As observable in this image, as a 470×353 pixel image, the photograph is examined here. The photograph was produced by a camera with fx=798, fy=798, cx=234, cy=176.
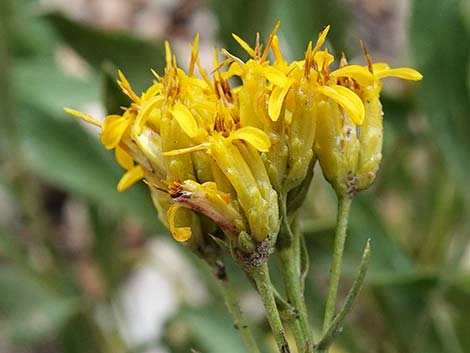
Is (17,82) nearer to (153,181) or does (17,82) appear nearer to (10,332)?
(10,332)

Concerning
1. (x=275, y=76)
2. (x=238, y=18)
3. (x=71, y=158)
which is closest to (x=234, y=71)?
(x=275, y=76)

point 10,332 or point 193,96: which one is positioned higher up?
point 193,96

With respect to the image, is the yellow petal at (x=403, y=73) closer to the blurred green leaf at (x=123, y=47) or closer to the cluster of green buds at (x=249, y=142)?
the cluster of green buds at (x=249, y=142)

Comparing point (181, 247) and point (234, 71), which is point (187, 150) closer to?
point (234, 71)

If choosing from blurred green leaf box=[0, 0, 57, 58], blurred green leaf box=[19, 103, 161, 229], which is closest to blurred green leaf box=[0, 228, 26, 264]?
blurred green leaf box=[19, 103, 161, 229]

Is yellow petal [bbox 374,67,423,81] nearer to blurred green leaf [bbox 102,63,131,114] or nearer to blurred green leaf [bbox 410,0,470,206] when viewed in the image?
blurred green leaf [bbox 102,63,131,114]

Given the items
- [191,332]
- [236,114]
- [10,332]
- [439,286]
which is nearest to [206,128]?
[236,114]

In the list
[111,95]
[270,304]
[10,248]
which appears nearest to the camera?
[270,304]
